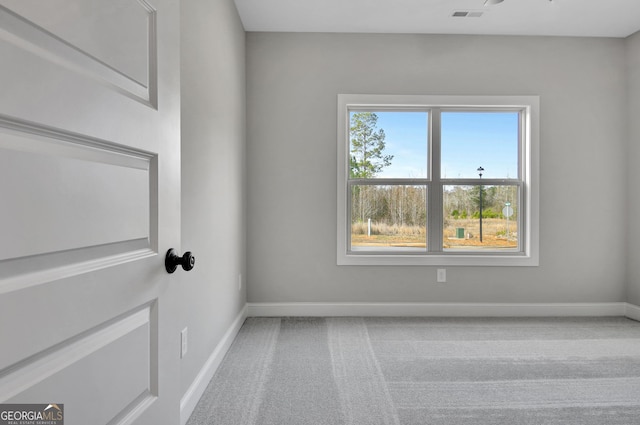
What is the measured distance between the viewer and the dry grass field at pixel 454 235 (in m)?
3.69

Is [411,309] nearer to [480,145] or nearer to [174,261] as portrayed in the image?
[480,145]

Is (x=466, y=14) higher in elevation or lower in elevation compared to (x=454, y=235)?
higher

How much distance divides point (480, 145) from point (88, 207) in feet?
12.0

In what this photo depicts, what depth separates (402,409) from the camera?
1.96 meters

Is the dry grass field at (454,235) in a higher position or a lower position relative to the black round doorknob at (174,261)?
lower

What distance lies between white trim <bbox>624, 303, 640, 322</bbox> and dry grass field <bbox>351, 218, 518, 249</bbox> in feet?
3.73

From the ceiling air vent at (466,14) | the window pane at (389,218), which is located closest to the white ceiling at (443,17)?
the ceiling air vent at (466,14)

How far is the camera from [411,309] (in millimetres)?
3553

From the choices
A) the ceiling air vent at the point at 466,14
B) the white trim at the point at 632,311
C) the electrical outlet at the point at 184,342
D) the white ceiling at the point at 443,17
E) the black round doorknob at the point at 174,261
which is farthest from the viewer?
the white trim at the point at 632,311

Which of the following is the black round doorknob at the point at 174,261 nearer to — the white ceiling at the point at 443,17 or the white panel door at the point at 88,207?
the white panel door at the point at 88,207

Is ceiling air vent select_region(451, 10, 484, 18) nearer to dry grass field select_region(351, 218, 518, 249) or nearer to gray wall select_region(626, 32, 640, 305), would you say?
gray wall select_region(626, 32, 640, 305)

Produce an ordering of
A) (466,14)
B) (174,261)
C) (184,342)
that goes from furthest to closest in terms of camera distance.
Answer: (466,14) < (184,342) < (174,261)

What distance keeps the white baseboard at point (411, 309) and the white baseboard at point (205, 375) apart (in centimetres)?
54

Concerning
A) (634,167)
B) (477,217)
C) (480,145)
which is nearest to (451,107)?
(480,145)
